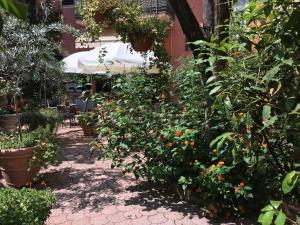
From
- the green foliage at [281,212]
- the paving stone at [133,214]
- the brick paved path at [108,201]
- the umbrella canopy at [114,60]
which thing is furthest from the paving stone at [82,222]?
the umbrella canopy at [114,60]

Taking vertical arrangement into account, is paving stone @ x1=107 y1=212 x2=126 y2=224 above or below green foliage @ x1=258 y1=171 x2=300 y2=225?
below

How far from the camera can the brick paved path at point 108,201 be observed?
14.7ft

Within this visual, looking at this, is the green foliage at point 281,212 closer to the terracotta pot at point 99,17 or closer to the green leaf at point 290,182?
the green leaf at point 290,182

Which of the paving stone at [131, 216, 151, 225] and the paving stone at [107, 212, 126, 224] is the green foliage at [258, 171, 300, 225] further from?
the paving stone at [107, 212, 126, 224]

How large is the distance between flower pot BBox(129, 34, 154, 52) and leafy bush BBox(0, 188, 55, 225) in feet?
10.1

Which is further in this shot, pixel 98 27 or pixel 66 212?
pixel 98 27

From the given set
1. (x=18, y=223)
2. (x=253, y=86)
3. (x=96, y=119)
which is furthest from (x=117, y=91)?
(x=253, y=86)

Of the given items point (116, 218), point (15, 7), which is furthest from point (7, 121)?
point (15, 7)

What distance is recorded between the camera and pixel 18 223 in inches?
130

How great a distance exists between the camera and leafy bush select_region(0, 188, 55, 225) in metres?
3.29

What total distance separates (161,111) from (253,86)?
3218mm

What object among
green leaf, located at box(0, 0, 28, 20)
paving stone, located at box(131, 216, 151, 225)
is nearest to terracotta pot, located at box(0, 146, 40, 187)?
paving stone, located at box(131, 216, 151, 225)

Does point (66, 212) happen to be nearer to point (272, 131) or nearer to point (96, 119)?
point (96, 119)

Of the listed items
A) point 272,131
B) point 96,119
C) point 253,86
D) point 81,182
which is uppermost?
point 253,86
